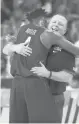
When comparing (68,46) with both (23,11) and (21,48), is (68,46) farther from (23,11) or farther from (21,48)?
(23,11)

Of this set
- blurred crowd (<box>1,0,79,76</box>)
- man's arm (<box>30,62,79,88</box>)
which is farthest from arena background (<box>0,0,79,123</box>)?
man's arm (<box>30,62,79,88</box>)

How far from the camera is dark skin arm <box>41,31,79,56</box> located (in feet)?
7.68

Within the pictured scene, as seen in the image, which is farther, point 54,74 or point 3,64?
point 3,64

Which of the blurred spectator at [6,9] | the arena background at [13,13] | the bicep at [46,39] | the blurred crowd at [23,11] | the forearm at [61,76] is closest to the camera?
the bicep at [46,39]

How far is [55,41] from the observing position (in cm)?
236

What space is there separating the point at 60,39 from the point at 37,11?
502 mm

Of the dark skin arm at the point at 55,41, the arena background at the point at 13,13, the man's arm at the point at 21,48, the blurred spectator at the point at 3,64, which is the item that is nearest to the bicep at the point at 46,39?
the dark skin arm at the point at 55,41

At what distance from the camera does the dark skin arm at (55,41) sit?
7.68 feet

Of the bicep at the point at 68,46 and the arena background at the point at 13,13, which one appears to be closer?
the bicep at the point at 68,46

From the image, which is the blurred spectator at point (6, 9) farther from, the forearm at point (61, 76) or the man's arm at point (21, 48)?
the forearm at point (61, 76)

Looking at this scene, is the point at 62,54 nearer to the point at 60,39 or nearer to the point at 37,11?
the point at 60,39

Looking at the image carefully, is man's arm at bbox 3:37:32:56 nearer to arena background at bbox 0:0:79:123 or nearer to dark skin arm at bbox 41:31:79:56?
dark skin arm at bbox 41:31:79:56

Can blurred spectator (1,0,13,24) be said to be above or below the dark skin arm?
above

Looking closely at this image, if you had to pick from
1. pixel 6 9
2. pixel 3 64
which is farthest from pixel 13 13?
pixel 3 64
